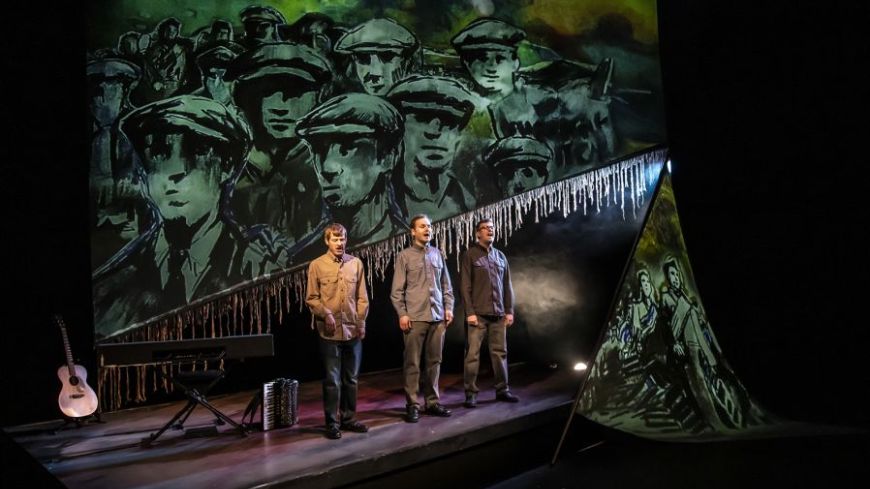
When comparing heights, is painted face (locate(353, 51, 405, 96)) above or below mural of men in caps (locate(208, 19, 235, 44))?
below

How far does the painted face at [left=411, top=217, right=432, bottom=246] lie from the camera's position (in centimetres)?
429

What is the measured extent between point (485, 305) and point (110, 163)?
9.12 ft

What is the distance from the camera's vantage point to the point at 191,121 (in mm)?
3994

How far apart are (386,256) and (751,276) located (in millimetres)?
3526

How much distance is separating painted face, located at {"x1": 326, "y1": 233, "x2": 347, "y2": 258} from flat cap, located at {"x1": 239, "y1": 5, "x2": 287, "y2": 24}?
161 centimetres

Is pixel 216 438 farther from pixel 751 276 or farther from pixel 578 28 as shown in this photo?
pixel 751 276

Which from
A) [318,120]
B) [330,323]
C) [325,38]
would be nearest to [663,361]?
[330,323]

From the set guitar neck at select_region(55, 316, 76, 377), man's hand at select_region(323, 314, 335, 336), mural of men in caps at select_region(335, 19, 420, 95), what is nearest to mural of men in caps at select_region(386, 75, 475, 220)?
mural of men in caps at select_region(335, 19, 420, 95)

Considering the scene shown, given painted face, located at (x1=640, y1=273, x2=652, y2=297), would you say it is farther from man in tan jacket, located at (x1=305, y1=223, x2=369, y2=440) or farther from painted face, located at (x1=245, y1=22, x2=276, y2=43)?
painted face, located at (x1=245, y1=22, x2=276, y2=43)

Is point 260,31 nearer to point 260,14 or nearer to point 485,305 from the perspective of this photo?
point 260,14

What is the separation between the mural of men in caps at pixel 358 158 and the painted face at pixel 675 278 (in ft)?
6.42

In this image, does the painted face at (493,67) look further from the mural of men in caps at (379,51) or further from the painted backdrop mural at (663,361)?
the painted backdrop mural at (663,361)

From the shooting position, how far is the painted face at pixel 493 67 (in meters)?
4.89

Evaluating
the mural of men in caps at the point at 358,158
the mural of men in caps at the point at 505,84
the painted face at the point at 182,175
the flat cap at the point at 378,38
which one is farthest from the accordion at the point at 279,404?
the mural of men in caps at the point at 505,84
